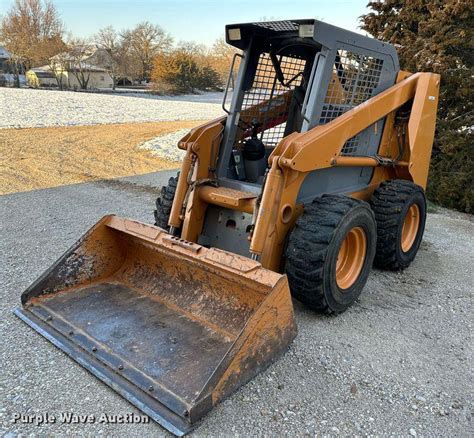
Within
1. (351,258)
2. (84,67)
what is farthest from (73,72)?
(351,258)

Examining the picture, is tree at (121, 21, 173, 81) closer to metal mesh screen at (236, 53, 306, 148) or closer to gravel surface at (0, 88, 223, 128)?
gravel surface at (0, 88, 223, 128)

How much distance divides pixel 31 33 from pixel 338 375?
5426 cm

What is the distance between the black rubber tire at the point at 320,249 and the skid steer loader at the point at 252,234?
0.03ft

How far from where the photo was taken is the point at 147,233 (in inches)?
137

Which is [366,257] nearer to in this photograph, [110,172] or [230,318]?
[230,318]

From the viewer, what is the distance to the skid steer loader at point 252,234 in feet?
8.97

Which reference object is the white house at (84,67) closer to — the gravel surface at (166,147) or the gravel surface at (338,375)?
the gravel surface at (166,147)

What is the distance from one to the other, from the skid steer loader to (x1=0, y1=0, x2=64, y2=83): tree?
132ft

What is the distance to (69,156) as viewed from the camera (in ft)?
33.1

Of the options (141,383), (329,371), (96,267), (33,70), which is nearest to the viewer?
(141,383)

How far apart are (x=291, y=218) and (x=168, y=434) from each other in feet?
5.85

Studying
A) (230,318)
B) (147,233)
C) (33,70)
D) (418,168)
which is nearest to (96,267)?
(147,233)

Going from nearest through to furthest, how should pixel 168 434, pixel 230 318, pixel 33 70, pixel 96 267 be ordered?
1. pixel 168 434
2. pixel 230 318
3. pixel 96 267
4. pixel 33 70

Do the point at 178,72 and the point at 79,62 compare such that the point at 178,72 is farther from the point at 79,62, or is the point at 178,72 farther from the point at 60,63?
the point at 60,63
